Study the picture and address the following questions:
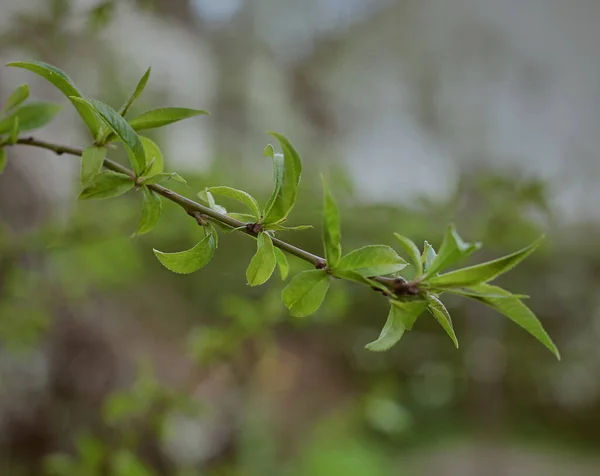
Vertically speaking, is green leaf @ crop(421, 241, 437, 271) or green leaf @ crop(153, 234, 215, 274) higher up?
green leaf @ crop(421, 241, 437, 271)

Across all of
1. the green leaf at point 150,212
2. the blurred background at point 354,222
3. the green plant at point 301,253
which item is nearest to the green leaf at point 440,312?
the green plant at point 301,253

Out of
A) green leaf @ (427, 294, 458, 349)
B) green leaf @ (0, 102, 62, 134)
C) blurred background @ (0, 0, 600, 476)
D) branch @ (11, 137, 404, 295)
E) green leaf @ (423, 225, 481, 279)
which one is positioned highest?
green leaf @ (423, 225, 481, 279)

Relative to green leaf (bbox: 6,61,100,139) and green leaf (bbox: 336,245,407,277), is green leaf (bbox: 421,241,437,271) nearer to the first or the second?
green leaf (bbox: 336,245,407,277)

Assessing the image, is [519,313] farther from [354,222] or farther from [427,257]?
[354,222]

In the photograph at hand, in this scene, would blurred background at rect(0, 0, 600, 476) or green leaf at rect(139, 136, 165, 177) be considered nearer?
green leaf at rect(139, 136, 165, 177)

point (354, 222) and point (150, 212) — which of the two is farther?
point (354, 222)

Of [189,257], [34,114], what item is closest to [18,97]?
[34,114]

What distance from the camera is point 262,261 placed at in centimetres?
21

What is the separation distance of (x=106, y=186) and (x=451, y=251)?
0.41ft

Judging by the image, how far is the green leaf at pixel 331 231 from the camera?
0.18m

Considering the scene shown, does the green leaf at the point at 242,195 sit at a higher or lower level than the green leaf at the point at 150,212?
higher

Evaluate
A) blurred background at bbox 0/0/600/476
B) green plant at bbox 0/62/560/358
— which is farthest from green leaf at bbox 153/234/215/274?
blurred background at bbox 0/0/600/476

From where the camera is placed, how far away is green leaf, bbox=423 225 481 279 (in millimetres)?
174

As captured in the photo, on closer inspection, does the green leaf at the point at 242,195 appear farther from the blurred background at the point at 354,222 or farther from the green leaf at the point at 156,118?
the blurred background at the point at 354,222
